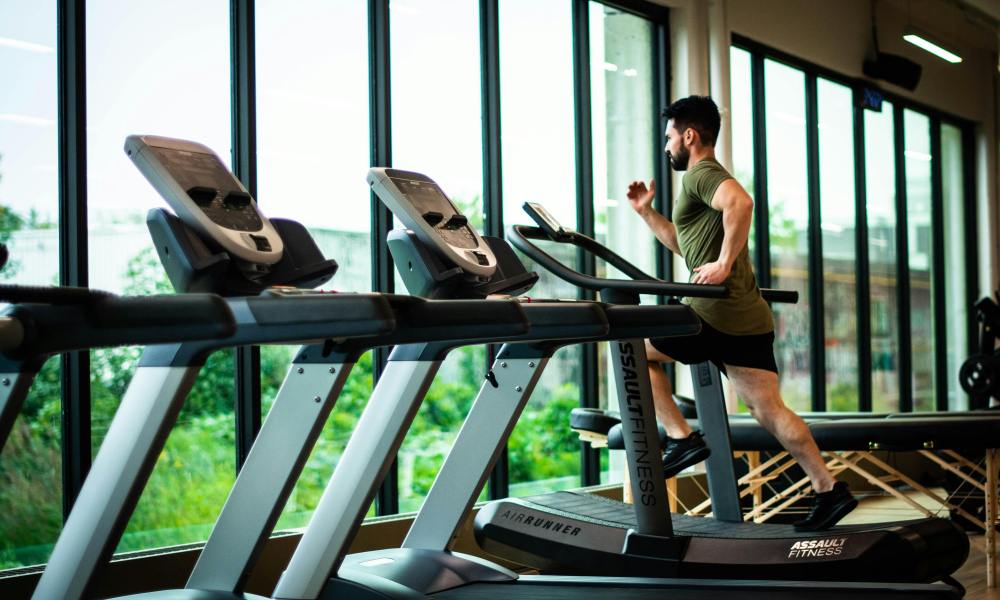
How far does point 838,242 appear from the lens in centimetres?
776

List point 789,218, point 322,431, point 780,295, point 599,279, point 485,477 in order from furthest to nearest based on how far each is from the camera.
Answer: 1. point 789,218
2. point 322,431
3. point 780,295
4. point 485,477
5. point 599,279

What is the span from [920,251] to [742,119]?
290 cm

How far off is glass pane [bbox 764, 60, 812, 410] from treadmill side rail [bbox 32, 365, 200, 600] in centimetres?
535

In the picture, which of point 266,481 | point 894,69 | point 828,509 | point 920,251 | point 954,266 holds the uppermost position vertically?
point 894,69

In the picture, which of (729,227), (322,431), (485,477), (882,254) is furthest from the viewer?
(882,254)

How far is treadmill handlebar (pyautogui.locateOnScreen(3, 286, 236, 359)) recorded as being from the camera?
68.5 inches

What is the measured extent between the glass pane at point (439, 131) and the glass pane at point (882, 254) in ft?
13.3

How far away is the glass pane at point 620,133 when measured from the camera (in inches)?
228

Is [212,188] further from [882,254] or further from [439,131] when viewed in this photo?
[882,254]

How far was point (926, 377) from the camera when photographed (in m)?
8.92

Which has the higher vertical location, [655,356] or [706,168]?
[706,168]

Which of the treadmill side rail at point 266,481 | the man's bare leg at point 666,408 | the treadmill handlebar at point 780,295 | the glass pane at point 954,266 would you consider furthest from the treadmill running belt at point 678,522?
the glass pane at point 954,266

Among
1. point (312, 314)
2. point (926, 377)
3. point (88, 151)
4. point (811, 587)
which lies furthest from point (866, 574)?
point (926, 377)

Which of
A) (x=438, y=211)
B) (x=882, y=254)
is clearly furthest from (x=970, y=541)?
(x=438, y=211)
